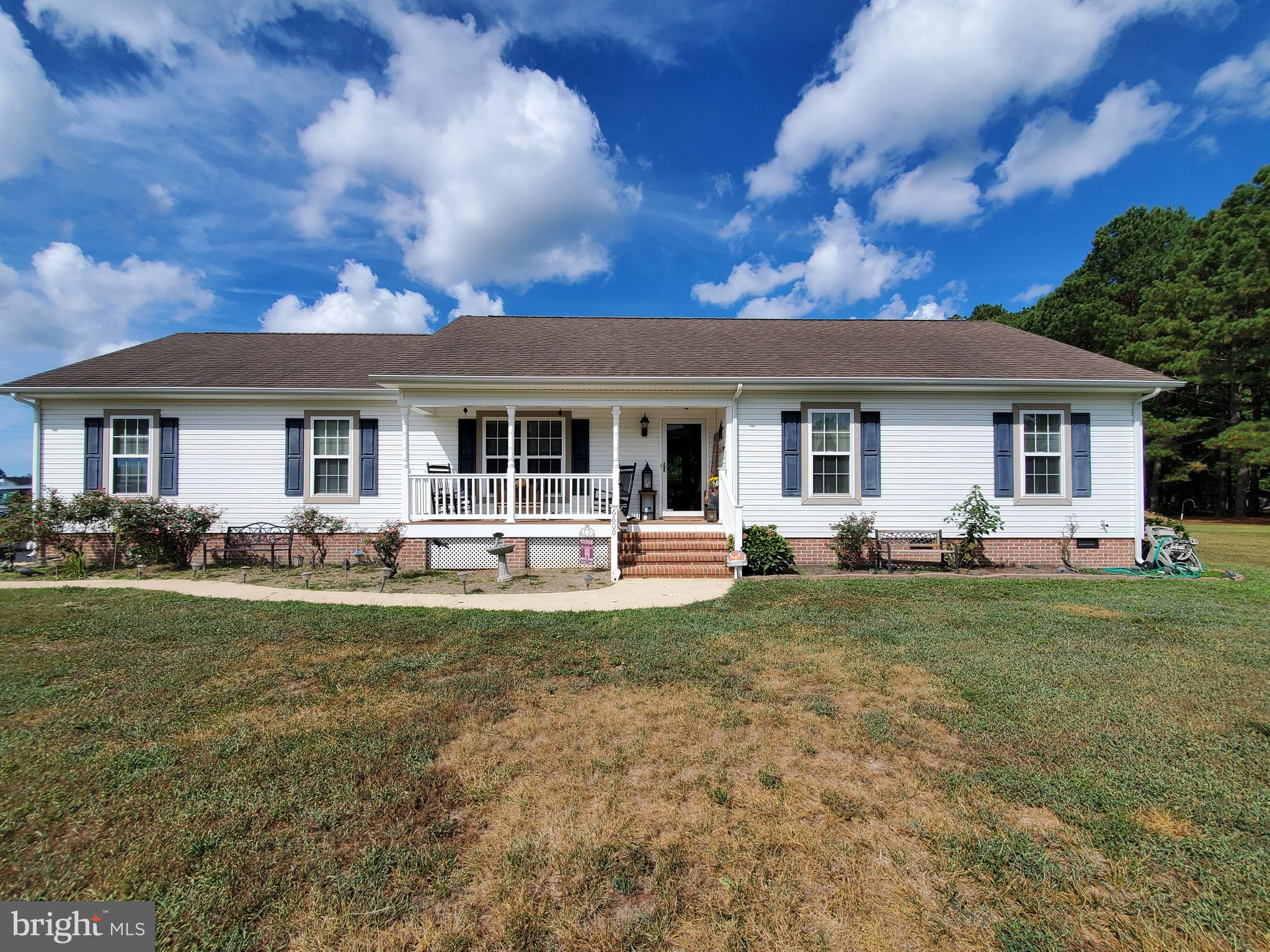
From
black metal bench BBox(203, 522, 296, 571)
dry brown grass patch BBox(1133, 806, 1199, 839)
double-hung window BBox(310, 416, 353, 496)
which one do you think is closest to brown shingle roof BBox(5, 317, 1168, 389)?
double-hung window BBox(310, 416, 353, 496)

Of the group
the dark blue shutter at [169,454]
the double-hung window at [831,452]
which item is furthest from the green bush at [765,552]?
the dark blue shutter at [169,454]

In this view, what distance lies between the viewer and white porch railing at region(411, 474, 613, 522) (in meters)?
10.1

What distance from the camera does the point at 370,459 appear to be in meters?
11.0

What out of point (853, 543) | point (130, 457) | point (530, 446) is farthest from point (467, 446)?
point (853, 543)

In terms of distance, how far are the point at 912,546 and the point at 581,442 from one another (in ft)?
23.8

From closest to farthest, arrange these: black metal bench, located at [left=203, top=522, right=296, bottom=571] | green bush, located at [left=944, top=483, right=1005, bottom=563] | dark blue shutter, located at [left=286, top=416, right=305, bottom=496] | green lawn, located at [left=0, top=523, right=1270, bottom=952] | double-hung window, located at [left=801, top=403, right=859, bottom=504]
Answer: green lawn, located at [left=0, top=523, right=1270, bottom=952], green bush, located at [left=944, top=483, right=1005, bottom=563], double-hung window, located at [left=801, top=403, right=859, bottom=504], black metal bench, located at [left=203, top=522, right=296, bottom=571], dark blue shutter, located at [left=286, top=416, right=305, bottom=496]

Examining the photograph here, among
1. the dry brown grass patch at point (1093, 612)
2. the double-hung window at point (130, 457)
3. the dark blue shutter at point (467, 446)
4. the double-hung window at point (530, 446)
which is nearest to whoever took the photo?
the dry brown grass patch at point (1093, 612)

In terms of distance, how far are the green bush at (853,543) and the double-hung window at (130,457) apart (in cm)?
1435

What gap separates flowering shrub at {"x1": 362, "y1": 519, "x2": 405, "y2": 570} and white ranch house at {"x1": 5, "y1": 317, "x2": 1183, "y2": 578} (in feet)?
0.69

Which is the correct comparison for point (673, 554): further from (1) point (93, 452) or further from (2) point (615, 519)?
(1) point (93, 452)

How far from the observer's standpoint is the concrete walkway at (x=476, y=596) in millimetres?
7172

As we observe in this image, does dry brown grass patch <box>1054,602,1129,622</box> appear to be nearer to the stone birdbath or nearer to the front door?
the front door

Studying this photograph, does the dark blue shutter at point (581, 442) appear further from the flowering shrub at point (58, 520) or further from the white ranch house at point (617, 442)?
the flowering shrub at point (58, 520)

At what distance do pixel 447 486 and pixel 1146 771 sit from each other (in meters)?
10.2
